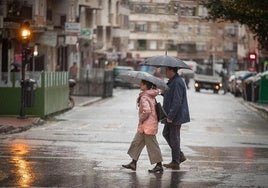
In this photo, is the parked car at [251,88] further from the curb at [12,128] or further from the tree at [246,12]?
the curb at [12,128]

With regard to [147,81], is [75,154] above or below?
below

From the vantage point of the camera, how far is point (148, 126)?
14.3 m

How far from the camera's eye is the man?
14812 millimetres

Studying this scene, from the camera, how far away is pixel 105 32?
8894 centimetres

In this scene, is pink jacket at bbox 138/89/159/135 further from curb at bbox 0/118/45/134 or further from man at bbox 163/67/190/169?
curb at bbox 0/118/45/134

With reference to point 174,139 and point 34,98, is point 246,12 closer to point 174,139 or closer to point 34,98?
point 34,98

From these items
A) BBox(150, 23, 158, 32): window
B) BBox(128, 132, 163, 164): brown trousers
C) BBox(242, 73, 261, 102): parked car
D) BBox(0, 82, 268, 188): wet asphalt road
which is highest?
BBox(150, 23, 158, 32): window

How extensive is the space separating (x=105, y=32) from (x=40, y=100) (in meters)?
60.6

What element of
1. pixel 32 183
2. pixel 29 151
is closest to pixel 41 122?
pixel 29 151

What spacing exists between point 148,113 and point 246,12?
15.5m

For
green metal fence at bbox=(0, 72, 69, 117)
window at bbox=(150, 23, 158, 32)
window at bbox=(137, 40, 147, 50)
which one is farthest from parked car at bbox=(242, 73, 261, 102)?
window at bbox=(137, 40, 147, 50)

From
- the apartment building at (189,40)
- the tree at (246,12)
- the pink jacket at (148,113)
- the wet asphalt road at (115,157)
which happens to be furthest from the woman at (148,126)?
the apartment building at (189,40)

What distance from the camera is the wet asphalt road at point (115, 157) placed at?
43.0ft

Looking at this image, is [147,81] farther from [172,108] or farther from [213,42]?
[213,42]
